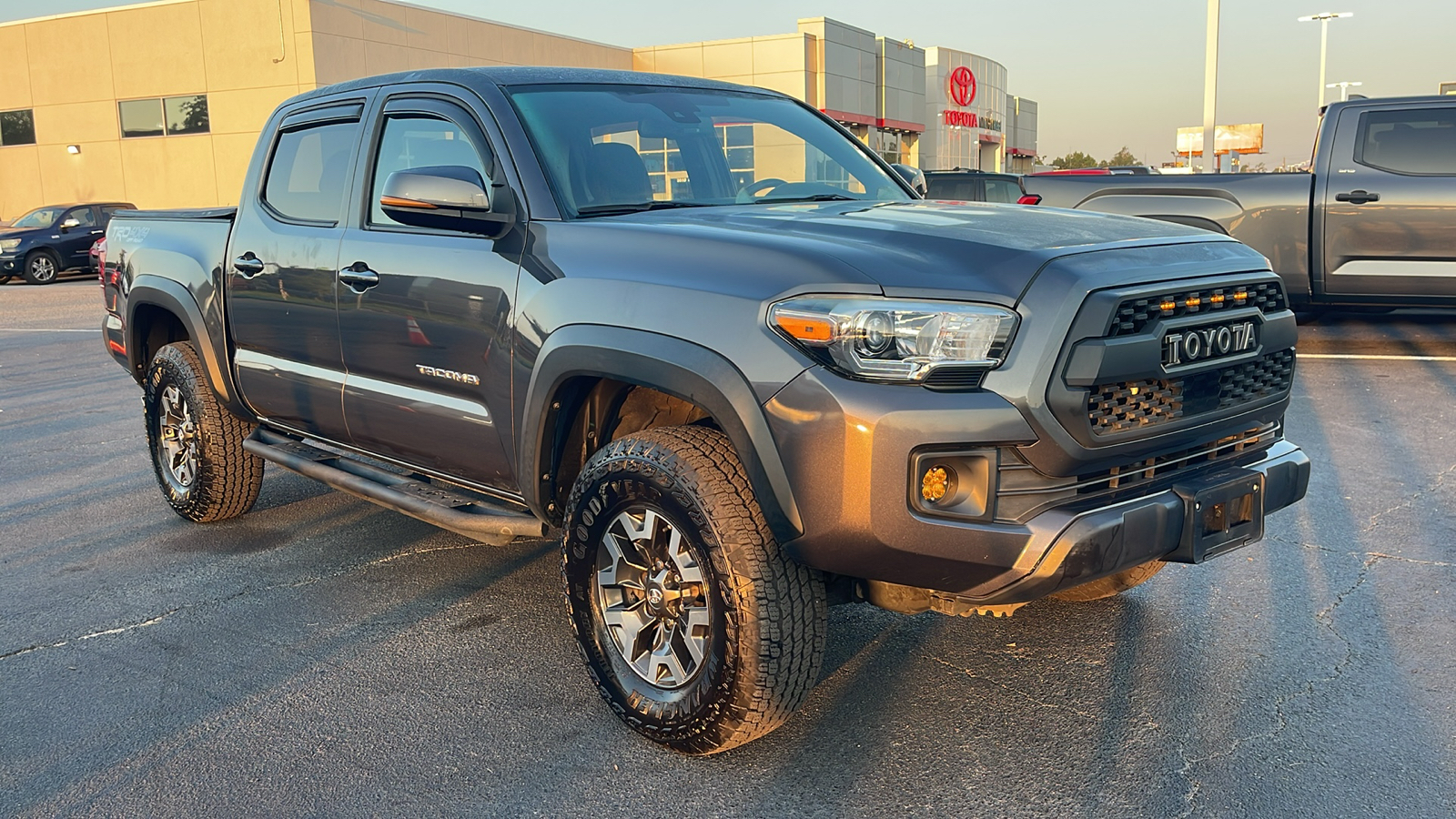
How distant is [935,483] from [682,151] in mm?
1935

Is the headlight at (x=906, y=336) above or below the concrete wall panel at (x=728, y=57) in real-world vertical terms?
below

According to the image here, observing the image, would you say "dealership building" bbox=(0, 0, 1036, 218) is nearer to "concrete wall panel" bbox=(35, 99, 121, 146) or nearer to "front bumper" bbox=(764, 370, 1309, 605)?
"concrete wall panel" bbox=(35, 99, 121, 146)

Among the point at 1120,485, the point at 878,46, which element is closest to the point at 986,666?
the point at 1120,485

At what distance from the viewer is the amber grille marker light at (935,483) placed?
115 inches

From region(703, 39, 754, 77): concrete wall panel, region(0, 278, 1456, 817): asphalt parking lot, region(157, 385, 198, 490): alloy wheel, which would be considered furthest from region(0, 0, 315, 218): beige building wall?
region(0, 278, 1456, 817): asphalt parking lot

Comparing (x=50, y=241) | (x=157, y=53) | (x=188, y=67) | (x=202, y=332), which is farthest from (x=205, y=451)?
(x=157, y=53)

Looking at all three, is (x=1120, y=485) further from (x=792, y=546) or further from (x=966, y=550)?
(x=792, y=546)

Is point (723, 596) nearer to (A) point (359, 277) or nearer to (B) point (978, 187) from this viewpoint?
(A) point (359, 277)

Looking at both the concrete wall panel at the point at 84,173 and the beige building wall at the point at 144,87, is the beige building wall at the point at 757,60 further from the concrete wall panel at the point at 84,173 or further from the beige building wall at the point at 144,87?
the concrete wall panel at the point at 84,173

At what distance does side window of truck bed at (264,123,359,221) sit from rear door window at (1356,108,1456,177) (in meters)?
8.39

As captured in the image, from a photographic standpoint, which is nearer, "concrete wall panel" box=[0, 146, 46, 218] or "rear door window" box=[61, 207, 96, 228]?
"rear door window" box=[61, 207, 96, 228]

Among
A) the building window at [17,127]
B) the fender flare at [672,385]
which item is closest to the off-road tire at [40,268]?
the building window at [17,127]

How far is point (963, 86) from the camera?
5412 centimetres

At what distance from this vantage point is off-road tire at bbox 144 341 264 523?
5598mm
